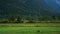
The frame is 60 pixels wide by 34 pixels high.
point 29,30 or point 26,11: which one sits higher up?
point 26,11

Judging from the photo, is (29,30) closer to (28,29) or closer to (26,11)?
(28,29)

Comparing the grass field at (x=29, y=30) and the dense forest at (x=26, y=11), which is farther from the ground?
the dense forest at (x=26, y=11)

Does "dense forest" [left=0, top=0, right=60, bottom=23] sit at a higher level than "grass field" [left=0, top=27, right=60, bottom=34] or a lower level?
higher

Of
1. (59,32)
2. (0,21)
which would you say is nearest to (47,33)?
(59,32)

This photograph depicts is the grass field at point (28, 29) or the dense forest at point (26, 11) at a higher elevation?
the dense forest at point (26, 11)

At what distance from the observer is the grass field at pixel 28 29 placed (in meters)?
1.32

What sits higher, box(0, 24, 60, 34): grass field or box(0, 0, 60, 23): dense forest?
box(0, 0, 60, 23): dense forest

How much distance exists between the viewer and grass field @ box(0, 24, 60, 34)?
52.1 inches

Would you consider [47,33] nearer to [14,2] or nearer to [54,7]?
[54,7]

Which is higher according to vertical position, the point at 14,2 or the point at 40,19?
the point at 14,2

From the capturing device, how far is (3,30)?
133 cm

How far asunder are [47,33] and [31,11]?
28 cm

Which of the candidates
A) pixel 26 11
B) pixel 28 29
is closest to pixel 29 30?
pixel 28 29

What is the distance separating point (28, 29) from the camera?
4.35ft
